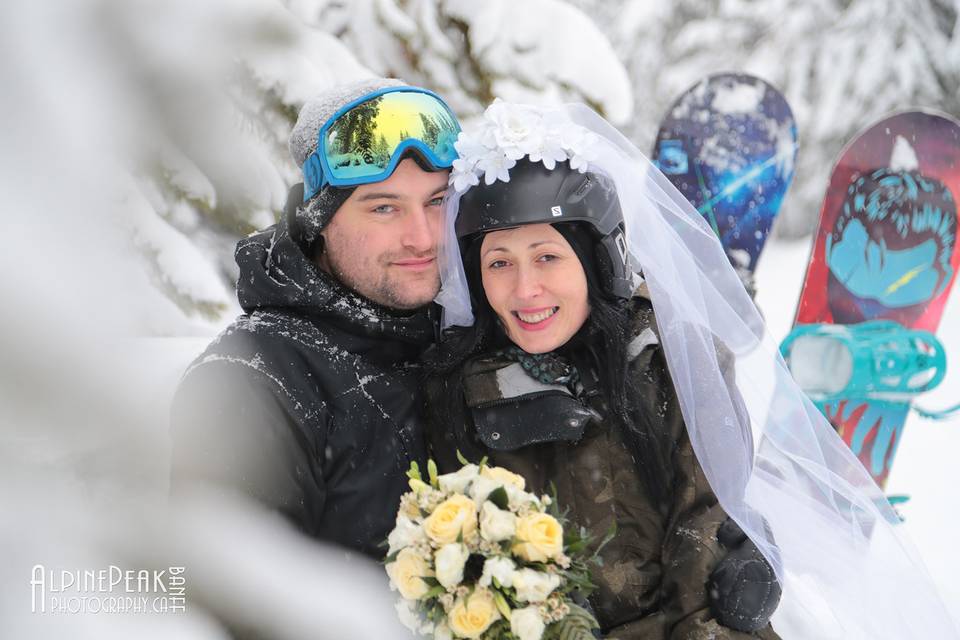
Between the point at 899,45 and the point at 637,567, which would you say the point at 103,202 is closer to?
the point at 637,567

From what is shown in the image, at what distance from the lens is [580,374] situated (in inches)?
115

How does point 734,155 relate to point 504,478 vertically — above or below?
above

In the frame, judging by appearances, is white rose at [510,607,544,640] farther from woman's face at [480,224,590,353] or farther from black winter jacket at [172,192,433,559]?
woman's face at [480,224,590,353]

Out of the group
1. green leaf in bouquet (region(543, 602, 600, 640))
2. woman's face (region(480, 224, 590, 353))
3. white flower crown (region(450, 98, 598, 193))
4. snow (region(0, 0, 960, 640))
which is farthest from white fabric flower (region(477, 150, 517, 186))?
snow (region(0, 0, 960, 640))

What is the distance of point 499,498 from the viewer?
2152 millimetres

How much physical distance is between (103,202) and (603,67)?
313 inches

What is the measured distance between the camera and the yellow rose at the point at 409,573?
6.56 ft

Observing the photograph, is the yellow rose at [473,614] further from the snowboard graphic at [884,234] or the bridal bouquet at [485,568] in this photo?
the snowboard graphic at [884,234]

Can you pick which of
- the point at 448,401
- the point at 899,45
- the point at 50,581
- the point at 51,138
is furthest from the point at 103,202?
the point at 899,45

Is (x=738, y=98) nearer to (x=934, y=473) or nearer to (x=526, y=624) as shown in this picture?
(x=934, y=473)

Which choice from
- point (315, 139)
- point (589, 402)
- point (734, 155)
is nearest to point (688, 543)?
point (589, 402)

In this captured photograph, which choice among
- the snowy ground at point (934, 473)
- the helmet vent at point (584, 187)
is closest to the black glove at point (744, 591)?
the helmet vent at point (584, 187)

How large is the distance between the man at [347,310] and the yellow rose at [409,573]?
1.61 ft

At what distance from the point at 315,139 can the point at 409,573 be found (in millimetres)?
1883
